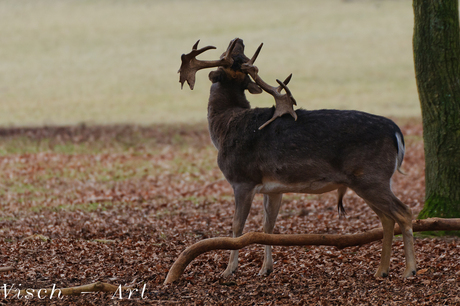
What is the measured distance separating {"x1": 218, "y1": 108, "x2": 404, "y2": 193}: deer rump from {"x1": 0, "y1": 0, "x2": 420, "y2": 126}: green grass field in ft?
58.1

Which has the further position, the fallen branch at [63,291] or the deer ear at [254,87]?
the deer ear at [254,87]

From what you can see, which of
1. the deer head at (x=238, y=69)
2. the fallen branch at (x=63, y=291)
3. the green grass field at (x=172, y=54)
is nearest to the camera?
the fallen branch at (x=63, y=291)

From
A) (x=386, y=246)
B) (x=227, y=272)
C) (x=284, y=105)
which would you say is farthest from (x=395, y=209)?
(x=227, y=272)

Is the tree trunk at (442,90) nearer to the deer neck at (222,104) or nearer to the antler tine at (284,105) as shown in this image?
the antler tine at (284,105)

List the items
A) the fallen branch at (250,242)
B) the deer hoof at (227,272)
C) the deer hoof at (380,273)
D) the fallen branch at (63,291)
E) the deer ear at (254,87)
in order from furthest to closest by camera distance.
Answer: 1. the deer ear at (254,87)
2. the deer hoof at (227,272)
3. the deer hoof at (380,273)
4. the fallen branch at (250,242)
5. the fallen branch at (63,291)

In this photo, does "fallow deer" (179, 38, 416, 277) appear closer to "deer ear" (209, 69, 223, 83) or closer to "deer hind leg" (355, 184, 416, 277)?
"deer hind leg" (355, 184, 416, 277)

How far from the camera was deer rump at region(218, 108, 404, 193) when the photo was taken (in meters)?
6.25

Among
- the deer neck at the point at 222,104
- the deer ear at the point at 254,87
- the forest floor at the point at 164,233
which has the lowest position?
the forest floor at the point at 164,233

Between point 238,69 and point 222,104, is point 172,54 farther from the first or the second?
point 238,69

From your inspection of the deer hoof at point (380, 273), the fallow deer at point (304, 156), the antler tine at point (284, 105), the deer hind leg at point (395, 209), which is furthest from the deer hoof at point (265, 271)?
the antler tine at point (284, 105)

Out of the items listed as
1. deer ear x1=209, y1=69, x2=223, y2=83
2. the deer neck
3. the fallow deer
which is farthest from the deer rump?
deer ear x1=209, y1=69, x2=223, y2=83

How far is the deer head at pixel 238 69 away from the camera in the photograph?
679cm

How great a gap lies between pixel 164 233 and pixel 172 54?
3521cm

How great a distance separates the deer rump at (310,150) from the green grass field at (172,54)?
58.1 ft
